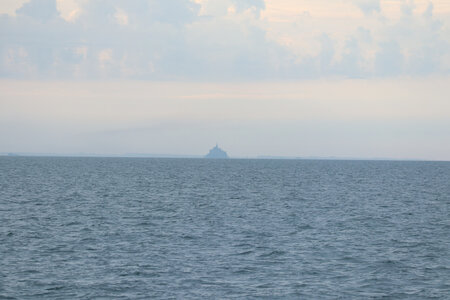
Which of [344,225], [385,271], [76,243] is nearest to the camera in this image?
[385,271]

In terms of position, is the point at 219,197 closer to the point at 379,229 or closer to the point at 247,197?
the point at 247,197

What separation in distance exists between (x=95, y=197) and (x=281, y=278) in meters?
46.3

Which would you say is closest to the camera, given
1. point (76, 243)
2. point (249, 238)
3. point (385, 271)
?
point (385, 271)

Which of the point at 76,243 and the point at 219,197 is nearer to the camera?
the point at 76,243

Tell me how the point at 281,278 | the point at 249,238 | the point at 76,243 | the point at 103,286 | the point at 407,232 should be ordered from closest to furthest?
the point at 103,286
the point at 281,278
the point at 76,243
the point at 249,238
the point at 407,232

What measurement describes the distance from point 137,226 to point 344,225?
17.5 meters

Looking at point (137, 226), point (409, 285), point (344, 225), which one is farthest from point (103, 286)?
point (344, 225)

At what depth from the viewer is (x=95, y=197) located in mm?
67938

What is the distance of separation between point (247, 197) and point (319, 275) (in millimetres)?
44130

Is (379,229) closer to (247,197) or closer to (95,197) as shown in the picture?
(247,197)

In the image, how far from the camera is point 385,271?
2777 centimetres

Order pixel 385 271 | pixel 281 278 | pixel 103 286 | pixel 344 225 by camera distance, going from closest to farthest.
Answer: pixel 103 286 < pixel 281 278 < pixel 385 271 < pixel 344 225

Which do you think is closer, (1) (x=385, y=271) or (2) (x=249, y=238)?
(1) (x=385, y=271)

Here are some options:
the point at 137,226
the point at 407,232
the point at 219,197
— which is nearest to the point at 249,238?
the point at 137,226
